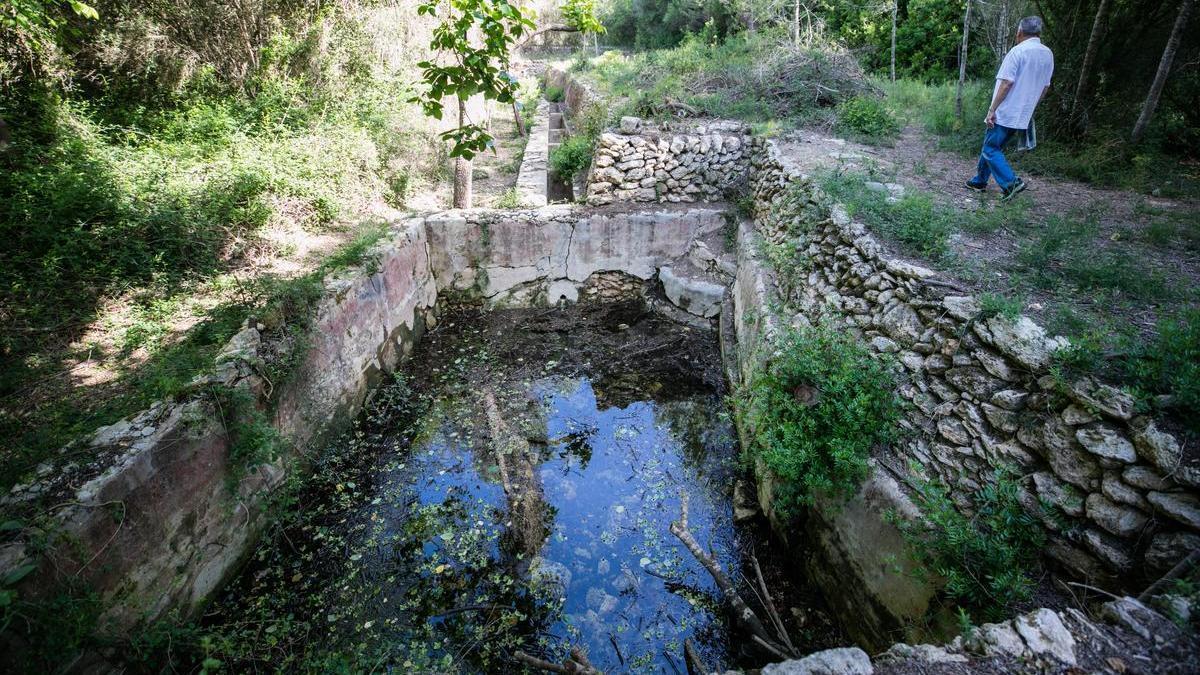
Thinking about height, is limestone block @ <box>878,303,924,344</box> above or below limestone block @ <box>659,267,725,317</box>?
above

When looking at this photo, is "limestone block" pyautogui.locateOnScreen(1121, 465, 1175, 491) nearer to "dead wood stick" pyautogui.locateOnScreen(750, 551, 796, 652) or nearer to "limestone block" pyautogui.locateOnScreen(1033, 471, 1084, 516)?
A: "limestone block" pyautogui.locateOnScreen(1033, 471, 1084, 516)

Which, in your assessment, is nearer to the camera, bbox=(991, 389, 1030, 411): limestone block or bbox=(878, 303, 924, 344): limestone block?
bbox=(991, 389, 1030, 411): limestone block

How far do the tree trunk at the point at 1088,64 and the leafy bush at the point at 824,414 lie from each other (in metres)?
5.15

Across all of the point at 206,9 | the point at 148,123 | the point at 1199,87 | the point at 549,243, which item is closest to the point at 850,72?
the point at 1199,87

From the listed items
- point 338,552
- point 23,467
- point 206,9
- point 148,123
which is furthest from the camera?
point 206,9

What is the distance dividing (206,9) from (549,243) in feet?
16.8

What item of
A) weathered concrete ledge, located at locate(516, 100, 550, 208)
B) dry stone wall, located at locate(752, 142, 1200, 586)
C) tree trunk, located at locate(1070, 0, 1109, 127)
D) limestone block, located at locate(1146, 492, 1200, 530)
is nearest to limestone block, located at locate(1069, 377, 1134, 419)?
dry stone wall, located at locate(752, 142, 1200, 586)

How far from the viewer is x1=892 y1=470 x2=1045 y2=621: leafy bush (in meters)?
2.39

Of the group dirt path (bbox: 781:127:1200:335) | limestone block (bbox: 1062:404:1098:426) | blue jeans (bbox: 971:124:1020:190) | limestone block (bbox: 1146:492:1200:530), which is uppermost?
blue jeans (bbox: 971:124:1020:190)

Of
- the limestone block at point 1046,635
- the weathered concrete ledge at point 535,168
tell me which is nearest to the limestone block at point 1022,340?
the limestone block at point 1046,635

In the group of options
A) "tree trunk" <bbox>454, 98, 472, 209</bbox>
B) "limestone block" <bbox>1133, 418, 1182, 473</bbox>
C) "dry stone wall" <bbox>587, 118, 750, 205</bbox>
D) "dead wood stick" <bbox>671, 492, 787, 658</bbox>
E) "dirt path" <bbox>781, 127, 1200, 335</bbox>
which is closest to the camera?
"limestone block" <bbox>1133, 418, 1182, 473</bbox>

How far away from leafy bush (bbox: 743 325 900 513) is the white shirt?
3.07 metres

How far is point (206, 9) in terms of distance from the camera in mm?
6309

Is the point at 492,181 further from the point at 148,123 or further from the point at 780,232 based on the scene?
the point at 780,232
